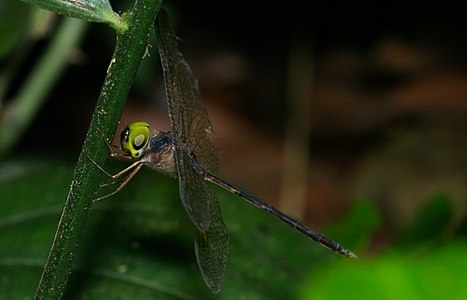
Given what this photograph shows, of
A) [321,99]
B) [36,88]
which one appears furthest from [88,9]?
[321,99]

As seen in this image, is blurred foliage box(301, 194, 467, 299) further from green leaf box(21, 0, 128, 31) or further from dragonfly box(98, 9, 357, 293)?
dragonfly box(98, 9, 357, 293)

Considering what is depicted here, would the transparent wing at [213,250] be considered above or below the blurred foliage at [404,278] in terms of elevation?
above

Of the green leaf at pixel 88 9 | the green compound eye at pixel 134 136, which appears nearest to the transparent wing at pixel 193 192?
the green compound eye at pixel 134 136

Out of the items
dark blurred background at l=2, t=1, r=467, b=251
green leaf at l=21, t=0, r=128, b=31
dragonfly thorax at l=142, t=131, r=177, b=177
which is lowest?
green leaf at l=21, t=0, r=128, b=31

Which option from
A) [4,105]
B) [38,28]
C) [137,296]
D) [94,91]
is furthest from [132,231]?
[94,91]

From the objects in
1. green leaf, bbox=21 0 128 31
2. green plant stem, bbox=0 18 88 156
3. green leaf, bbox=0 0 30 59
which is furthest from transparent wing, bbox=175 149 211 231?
green plant stem, bbox=0 18 88 156

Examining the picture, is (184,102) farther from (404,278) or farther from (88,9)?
(404,278)

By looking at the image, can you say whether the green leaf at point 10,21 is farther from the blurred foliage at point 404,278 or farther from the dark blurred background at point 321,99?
the blurred foliage at point 404,278

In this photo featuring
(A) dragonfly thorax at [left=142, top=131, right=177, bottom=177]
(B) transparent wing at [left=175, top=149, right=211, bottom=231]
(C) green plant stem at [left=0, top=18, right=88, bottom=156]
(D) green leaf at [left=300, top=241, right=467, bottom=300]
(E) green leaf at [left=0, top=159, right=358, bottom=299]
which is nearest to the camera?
→ (D) green leaf at [left=300, top=241, right=467, bottom=300]
